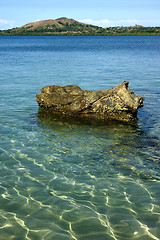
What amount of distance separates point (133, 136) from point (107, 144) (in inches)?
67.1

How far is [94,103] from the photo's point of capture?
50.2ft

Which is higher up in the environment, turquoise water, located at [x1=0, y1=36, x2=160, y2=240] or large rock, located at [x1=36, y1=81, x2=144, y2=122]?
large rock, located at [x1=36, y1=81, x2=144, y2=122]

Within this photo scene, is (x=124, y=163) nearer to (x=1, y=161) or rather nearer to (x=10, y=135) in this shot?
A: (x=1, y=161)

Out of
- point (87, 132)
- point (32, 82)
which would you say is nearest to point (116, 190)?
point (87, 132)

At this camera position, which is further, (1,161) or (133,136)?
(133,136)

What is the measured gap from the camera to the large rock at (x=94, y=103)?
14.8 m

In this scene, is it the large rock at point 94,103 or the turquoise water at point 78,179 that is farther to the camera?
the large rock at point 94,103

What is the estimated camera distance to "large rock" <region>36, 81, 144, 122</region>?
14805mm

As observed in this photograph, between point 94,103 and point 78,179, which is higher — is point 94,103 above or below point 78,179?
above

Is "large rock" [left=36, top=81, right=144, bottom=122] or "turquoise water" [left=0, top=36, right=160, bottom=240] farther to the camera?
"large rock" [left=36, top=81, right=144, bottom=122]

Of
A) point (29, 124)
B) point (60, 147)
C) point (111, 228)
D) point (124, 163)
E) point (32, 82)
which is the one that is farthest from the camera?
point (32, 82)

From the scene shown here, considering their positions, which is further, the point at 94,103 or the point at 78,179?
the point at 94,103

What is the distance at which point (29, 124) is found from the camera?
14.4 metres

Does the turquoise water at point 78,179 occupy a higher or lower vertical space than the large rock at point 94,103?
lower
